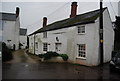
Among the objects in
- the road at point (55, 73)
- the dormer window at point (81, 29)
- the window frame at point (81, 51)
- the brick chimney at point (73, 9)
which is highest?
the brick chimney at point (73, 9)

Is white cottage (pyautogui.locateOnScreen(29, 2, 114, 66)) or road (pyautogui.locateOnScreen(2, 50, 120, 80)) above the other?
white cottage (pyautogui.locateOnScreen(29, 2, 114, 66))

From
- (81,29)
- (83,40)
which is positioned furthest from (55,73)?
(81,29)

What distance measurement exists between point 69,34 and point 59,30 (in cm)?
244

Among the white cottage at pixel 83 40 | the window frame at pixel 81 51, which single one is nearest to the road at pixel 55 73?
the white cottage at pixel 83 40

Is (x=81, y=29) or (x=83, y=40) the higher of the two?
(x=81, y=29)

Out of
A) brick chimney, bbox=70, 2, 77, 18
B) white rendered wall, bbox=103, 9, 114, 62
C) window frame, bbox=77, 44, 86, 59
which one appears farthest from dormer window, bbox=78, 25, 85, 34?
brick chimney, bbox=70, 2, 77, 18

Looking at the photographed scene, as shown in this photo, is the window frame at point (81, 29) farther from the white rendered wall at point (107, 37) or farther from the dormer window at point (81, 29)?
the white rendered wall at point (107, 37)

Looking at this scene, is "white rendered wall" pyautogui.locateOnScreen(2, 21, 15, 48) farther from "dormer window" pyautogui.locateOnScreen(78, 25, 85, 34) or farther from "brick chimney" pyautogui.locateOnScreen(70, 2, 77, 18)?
"dormer window" pyautogui.locateOnScreen(78, 25, 85, 34)

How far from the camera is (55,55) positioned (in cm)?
1677

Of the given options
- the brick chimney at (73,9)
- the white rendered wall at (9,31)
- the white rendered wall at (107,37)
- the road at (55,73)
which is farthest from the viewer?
the white rendered wall at (9,31)

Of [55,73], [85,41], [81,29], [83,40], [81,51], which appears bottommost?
[55,73]

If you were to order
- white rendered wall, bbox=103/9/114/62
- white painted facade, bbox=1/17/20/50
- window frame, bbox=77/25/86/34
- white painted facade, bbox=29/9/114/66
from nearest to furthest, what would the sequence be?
white painted facade, bbox=29/9/114/66 < window frame, bbox=77/25/86/34 < white rendered wall, bbox=103/9/114/62 < white painted facade, bbox=1/17/20/50

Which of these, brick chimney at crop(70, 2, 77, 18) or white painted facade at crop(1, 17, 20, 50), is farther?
white painted facade at crop(1, 17, 20, 50)

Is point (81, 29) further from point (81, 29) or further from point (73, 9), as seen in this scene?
point (73, 9)
